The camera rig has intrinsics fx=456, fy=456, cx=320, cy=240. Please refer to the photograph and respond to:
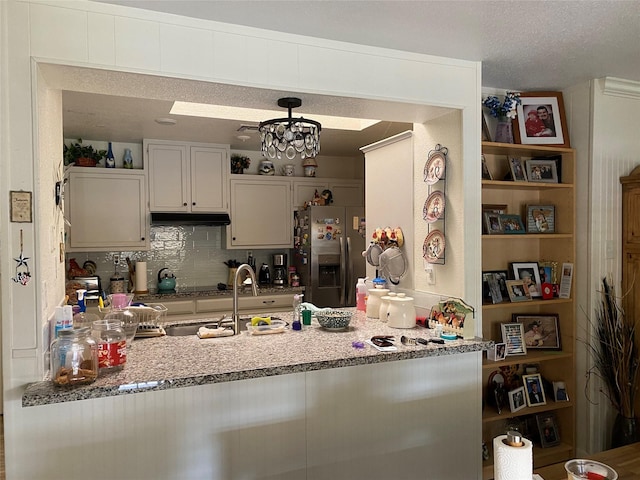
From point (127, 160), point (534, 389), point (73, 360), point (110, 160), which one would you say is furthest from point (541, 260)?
point (110, 160)

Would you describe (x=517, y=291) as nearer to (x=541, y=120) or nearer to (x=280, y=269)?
(x=541, y=120)

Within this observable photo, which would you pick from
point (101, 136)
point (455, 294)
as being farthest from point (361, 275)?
point (101, 136)

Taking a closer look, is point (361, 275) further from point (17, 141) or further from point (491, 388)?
point (17, 141)

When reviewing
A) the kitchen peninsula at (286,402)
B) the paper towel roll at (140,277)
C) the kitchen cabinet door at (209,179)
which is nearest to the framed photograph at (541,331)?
the kitchen peninsula at (286,402)

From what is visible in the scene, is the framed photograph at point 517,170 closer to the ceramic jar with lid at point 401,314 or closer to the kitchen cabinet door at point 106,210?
the ceramic jar with lid at point 401,314

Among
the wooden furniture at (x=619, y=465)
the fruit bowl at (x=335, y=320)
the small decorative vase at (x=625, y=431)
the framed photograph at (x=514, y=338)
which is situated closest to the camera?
the wooden furniture at (x=619, y=465)

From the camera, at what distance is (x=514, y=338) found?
121 inches

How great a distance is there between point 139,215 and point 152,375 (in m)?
2.77

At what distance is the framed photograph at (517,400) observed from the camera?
117 inches

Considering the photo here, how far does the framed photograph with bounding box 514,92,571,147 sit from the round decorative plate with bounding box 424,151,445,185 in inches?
26.5

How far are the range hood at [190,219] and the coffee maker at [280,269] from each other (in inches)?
28.5

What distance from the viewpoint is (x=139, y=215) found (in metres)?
4.29

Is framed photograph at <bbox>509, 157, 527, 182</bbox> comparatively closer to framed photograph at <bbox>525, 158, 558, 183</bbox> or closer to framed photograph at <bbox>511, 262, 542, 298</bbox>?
framed photograph at <bbox>525, 158, 558, 183</bbox>

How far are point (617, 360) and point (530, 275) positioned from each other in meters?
0.72
